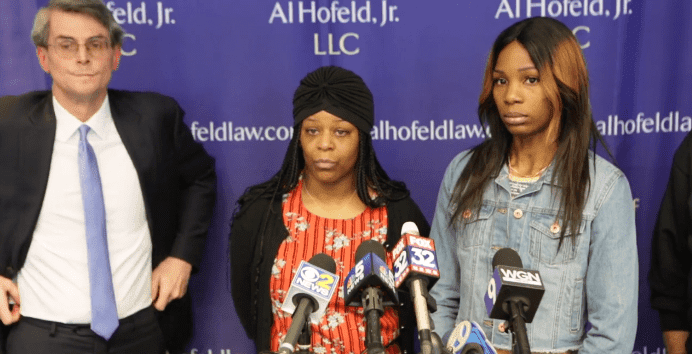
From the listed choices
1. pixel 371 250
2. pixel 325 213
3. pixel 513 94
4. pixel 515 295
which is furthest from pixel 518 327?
pixel 325 213

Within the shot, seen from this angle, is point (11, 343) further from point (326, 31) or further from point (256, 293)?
point (326, 31)

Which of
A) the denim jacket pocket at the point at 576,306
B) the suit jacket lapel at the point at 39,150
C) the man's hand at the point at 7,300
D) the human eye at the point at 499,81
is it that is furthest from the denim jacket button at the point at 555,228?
the man's hand at the point at 7,300

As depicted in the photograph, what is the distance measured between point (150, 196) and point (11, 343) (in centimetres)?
71

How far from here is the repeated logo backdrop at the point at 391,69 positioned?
2.89 m

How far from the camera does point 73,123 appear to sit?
7.75 feet

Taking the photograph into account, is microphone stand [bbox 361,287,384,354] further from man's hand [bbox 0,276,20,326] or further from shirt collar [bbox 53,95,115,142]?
man's hand [bbox 0,276,20,326]

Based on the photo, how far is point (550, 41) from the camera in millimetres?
1909

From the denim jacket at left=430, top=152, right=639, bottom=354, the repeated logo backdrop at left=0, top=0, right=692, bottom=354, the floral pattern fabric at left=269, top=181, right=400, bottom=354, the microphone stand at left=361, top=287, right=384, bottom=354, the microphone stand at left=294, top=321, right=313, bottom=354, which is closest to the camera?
the microphone stand at left=361, top=287, right=384, bottom=354

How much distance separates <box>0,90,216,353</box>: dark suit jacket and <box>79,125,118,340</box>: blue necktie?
0.42ft

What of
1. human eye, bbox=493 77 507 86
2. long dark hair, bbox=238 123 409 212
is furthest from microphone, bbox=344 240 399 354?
long dark hair, bbox=238 123 409 212

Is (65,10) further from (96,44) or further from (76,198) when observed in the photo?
(76,198)

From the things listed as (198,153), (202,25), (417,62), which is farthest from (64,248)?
(417,62)

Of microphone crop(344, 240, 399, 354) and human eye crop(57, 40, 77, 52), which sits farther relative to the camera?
human eye crop(57, 40, 77, 52)

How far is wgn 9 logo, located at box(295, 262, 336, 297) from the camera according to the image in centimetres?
142
